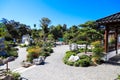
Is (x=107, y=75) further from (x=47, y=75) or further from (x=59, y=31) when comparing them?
(x=59, y=31)

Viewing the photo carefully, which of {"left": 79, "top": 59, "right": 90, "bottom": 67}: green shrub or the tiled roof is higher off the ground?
the tiled roof

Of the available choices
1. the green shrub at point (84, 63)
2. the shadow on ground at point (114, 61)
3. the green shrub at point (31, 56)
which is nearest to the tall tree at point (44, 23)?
the green shrub at point (31, 56)

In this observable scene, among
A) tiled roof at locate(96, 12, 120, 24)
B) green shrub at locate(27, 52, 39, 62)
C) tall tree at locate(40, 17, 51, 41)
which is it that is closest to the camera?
tiled roof at locate(96, 12, 120, 24)

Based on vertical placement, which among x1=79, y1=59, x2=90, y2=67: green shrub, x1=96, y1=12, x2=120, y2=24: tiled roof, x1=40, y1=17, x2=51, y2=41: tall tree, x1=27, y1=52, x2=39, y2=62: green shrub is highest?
x1=40, y1=17, x2=51, y2=41: tall tree

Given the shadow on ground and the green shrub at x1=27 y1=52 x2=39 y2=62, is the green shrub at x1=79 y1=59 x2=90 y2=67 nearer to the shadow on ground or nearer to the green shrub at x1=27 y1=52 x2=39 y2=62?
the shadow on ground

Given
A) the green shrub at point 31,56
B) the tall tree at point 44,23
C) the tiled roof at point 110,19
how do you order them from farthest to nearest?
the tall tree at point 44,23 → the green shrub at point 31,56 → the tiled roof at point 110,19

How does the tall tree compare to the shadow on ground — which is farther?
the tall tree

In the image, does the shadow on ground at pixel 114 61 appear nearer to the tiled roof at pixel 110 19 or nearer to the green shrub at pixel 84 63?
the green shrub at pixel 84 63

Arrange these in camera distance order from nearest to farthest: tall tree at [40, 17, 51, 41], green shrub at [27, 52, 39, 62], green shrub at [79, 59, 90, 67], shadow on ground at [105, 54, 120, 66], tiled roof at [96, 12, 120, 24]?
tiled roof at [96, 12, 120, 24], shadow on ground at [105, 54, 120, 66], green shrub at [79, 59, 90, 67], green shrub at [27, 52, 39, 62], tall tree at [40, 17, 51, 41]

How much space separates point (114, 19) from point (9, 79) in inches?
349

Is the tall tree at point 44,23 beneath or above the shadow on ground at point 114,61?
above

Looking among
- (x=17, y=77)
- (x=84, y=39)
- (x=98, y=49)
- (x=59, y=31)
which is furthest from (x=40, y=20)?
(x=17, y=77)

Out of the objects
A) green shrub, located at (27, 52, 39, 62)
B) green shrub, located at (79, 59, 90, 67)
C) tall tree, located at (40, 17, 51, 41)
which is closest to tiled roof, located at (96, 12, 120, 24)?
green shrub, located at (79, 59, 90, 67)

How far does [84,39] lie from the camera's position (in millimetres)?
20781
